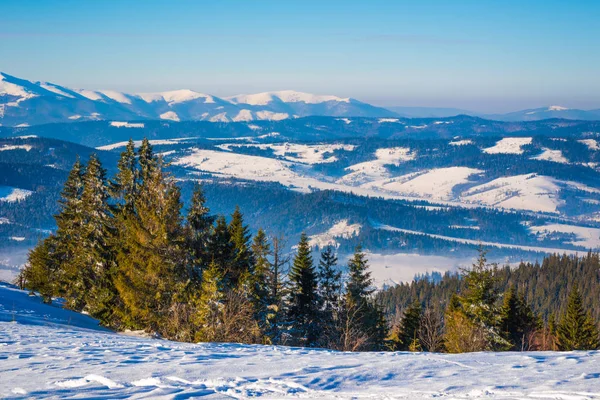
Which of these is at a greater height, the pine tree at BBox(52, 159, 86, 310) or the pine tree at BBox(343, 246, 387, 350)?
the pine tree at BBox(52, 159, 86, 310)

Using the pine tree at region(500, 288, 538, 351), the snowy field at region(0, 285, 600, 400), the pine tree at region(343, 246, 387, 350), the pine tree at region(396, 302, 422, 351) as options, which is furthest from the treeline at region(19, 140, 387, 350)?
the pine tree at region(500, 288, 538, 351)

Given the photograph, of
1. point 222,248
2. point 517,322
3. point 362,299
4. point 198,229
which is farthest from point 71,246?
point 517,322

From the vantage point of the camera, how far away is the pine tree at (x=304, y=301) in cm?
4500

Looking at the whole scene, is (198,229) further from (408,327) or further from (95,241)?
(408,327)

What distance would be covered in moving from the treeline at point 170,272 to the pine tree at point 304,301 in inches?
3.4

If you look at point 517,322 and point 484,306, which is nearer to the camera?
point 484,306

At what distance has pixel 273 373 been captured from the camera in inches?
569

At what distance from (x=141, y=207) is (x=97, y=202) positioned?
5.94 metres

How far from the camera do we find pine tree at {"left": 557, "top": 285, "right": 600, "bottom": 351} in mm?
→ 49469

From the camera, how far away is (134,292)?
3044cm

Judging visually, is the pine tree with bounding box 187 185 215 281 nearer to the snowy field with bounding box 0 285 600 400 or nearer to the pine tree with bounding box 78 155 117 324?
the pine tree with bounding box 78 155 117 324

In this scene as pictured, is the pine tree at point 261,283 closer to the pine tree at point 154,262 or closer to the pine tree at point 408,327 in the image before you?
the pine tree at point 154,262

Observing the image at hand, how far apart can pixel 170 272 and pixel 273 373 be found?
685 inches

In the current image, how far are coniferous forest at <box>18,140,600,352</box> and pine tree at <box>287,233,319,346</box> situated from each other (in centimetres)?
9
